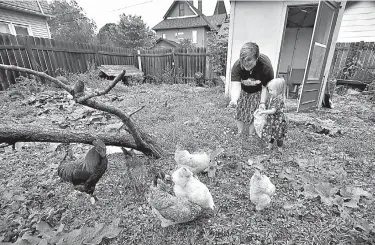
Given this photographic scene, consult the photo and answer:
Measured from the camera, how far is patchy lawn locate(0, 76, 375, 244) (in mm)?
1716

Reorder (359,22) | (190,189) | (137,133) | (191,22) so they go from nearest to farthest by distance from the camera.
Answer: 1. (190,189)
2. (137,133)
3. (359,22)
4. (191,22)

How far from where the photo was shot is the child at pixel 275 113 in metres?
2.80

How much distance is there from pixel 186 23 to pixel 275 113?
26.8m

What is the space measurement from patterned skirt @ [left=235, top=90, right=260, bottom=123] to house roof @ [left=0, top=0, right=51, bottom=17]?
12602 millimetres

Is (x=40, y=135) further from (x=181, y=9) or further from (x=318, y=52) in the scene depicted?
(x=181, y=9)

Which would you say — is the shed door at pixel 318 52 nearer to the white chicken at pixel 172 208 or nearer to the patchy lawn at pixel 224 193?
the patchy lawn at pixel 224 193

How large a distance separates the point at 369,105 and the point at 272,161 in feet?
19.3

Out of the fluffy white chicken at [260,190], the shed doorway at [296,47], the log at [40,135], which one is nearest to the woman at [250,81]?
the fluffy white chicken at [260,190]

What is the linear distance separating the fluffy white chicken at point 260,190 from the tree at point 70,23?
38543mm

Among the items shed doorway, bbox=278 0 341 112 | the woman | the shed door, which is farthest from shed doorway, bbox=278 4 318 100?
the woman

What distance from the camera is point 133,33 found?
24172 mm

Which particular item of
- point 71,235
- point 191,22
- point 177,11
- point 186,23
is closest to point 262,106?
point 71,235

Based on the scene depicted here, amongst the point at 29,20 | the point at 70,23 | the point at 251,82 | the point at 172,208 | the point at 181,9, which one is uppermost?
the point at 181,9

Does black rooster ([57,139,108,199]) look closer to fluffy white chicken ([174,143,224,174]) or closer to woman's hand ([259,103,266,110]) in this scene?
fluffy white chicken ([174,143,224,174])
